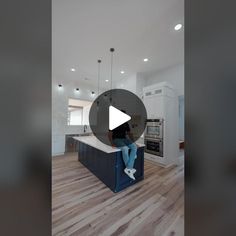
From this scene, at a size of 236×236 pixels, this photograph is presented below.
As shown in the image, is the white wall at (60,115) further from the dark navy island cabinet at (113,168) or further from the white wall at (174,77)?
the white wall at (174,77)

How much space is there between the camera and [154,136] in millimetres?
3727

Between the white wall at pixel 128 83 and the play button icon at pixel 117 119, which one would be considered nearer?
the play button icon at pixel 117 119

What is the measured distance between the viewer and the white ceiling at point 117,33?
6.46ft

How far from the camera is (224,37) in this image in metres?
0.35

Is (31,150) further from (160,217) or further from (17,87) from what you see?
(160,217)

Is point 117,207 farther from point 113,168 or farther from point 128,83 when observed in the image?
point 128,83

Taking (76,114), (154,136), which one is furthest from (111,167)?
(76,114)

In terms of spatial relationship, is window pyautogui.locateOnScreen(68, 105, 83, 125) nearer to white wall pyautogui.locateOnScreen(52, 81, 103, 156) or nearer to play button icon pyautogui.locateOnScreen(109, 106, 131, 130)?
white wall pyautogui.locateOnScreen(52, 81, 103, 156)

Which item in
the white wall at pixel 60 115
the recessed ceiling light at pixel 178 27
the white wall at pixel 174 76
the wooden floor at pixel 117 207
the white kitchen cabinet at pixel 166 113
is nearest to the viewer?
the wooden floor at pixel 117 207

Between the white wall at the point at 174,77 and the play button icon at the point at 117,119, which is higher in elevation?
the white wall at the point at 174,77

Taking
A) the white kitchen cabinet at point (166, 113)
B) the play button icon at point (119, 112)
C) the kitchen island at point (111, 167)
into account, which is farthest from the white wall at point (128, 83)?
the kitchen island at point (111, 167)

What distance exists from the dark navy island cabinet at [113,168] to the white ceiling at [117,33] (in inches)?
95.2

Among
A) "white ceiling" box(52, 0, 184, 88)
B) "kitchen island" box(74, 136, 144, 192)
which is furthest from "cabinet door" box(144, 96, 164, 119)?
"kitchen island" box(74, 136, 144, 192)

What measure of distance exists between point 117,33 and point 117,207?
3191 mm
